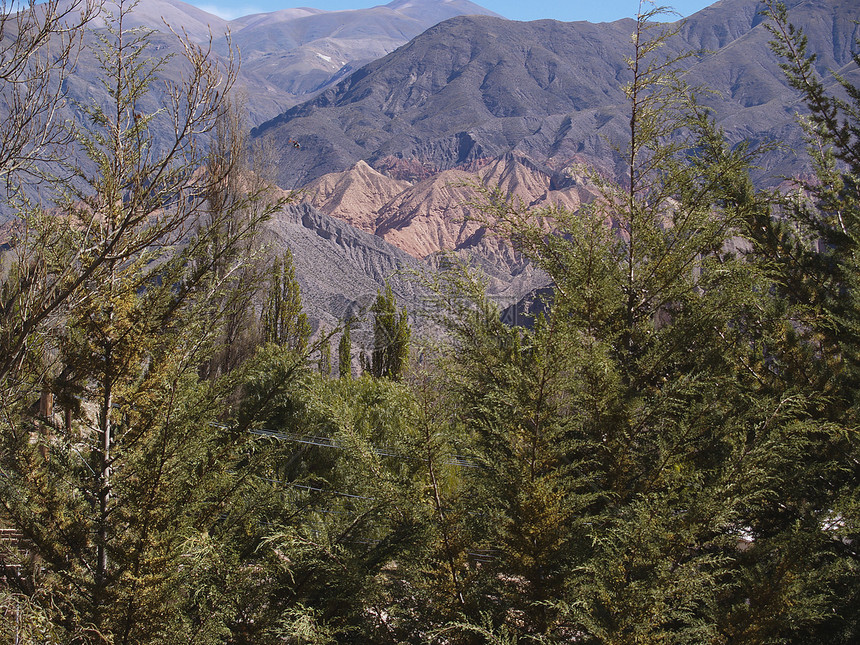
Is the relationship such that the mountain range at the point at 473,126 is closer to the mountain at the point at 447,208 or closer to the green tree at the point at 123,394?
the mountain at the point at 447,208

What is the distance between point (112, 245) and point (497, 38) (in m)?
131

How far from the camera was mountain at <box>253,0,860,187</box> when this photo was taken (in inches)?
3378

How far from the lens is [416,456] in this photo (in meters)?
3.18

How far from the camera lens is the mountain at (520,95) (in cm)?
8581

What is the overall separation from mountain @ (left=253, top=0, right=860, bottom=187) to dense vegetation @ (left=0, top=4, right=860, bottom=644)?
67.3 meters

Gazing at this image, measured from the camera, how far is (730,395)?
348 cm

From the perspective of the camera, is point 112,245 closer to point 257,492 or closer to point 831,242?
point 257,492

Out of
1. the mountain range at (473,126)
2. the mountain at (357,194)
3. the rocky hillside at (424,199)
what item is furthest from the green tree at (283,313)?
the mountain at (357,194)

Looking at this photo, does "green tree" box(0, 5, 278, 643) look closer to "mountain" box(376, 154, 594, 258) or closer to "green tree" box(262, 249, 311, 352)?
"green tree" box(262, 249, 311, 352)

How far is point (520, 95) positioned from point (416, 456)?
111425 millimetres

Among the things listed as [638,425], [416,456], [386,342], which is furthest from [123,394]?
[386,342]

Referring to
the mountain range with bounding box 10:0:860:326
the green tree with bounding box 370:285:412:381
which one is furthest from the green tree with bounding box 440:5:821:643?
the mountain range with bounding box 10:0:860:326

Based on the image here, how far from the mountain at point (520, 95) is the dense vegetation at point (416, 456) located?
221 ft

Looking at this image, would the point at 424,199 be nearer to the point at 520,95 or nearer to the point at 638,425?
the point at 520,95
